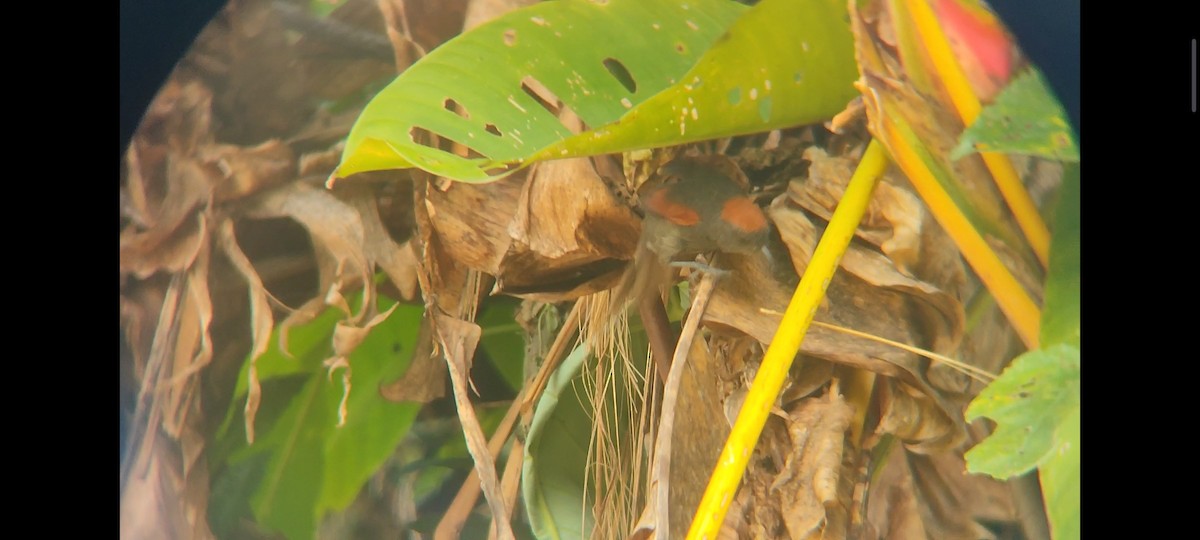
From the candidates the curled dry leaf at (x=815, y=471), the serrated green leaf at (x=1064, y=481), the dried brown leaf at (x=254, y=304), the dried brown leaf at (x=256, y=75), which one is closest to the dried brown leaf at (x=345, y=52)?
the dried brown leaf at (x=256, y=75)

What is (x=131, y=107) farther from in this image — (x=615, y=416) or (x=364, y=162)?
(x=615, y=416)

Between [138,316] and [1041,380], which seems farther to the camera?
[138,316]

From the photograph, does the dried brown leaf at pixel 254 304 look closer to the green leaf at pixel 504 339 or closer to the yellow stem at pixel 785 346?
the green leaf at pixel 504 339

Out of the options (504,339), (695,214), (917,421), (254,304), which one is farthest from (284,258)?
(917,421)

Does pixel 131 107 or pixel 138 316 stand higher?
pixel 131 107

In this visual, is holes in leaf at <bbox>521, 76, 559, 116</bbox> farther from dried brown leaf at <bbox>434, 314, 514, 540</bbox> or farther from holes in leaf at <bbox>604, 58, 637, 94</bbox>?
dried brown leaf at <bbox>434, 314, 514, 540</bbox>

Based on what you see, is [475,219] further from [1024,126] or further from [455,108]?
[1024,126]
